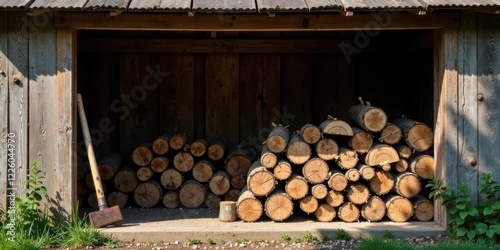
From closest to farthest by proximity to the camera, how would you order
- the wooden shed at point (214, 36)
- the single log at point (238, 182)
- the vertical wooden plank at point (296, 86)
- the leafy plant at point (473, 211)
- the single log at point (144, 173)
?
the wooden shed at point (214, 36) → the leafy plant at point (473, 211) → the single log at point (144, 173) → the single log at point (238, 182) → the vertical wooden plank at point (296, 86)

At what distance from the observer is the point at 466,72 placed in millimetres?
6758

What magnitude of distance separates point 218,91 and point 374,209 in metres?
3.25

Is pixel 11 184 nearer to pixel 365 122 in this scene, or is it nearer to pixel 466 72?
pixel 365 122

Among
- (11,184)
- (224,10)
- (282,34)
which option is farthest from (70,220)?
(282,34)

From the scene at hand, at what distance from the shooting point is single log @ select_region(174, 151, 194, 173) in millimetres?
8477

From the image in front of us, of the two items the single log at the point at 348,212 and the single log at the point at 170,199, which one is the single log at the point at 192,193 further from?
the single log at the point at 348,212

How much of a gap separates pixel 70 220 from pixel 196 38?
356 cm

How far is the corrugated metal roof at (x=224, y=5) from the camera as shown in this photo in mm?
6242

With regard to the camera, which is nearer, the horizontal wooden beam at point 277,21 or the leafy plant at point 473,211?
the leafy plant at point 473,211

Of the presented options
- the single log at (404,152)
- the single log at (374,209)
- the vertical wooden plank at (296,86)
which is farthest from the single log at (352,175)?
the vertical wooden plank at (296,86)

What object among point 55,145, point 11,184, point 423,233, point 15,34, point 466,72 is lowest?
point 423,233

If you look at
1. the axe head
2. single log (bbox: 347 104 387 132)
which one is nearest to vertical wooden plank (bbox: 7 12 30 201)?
the axe head

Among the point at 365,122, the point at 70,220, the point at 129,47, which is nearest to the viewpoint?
the point at 70,220

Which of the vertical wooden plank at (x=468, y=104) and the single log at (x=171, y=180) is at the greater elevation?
the vertical wooden plank at (x=468, y=104)
